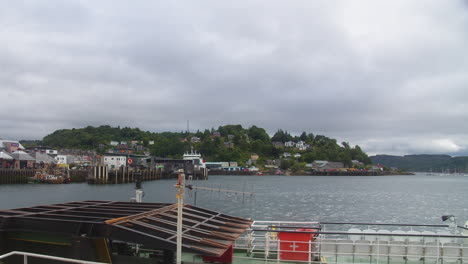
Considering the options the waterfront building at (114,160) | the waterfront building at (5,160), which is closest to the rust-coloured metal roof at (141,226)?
the waterfront building at (5,160)

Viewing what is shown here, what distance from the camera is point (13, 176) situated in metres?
108

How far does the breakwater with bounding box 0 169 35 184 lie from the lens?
347 ft

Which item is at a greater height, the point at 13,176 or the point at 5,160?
the point at 5,160

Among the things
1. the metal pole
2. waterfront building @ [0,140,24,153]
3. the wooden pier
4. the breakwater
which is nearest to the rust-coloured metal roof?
the metal pole

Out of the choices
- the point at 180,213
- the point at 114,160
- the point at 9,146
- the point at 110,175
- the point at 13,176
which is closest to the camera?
the point at 180,213

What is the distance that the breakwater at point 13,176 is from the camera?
10562 cm

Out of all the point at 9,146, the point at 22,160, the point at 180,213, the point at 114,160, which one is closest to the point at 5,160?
the point at 22,160

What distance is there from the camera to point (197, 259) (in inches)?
515

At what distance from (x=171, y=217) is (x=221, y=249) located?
344 centimetres

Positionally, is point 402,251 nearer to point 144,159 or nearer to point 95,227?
point 95,227

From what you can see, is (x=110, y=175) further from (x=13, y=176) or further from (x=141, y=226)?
(x=141, y=226)

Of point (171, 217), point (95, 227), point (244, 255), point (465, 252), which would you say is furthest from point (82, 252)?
point (465, 252)

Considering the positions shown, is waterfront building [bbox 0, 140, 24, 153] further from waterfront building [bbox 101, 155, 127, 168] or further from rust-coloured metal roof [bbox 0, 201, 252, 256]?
rust-coloured metal roof [bbox 0, 201, 252, 256]

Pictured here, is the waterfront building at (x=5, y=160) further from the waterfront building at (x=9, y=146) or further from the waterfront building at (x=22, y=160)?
the waterfront building at (x=9, y=146)
